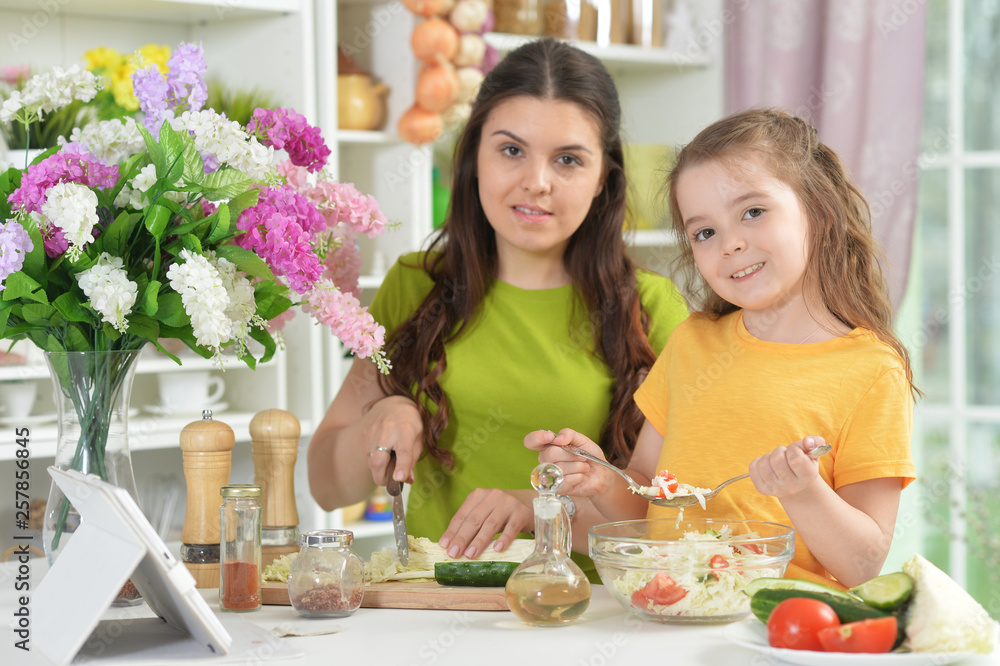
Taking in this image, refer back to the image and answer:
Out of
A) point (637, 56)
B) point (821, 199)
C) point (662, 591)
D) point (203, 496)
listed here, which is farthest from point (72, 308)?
point (637, 56)

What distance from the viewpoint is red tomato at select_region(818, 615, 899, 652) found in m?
0.80

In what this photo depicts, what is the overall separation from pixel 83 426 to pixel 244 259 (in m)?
0.25

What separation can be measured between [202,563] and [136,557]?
0.36m

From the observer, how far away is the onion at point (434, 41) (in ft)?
7.74

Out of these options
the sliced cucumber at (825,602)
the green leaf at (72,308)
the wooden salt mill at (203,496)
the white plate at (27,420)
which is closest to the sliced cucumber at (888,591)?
the sliced cucumber at (825,602)

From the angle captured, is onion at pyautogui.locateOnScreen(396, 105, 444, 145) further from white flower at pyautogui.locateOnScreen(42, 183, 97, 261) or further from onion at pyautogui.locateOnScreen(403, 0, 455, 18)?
white flower at pyautogui.locateOnScreen(42, 183, 97, 261)

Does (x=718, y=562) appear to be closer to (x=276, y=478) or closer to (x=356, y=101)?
(x=276, y=478)

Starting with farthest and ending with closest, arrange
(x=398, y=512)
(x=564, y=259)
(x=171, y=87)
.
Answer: (x=564, y=259), (x=398, y=512), (x=171, y=87)

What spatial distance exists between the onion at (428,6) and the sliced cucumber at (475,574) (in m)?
1.62

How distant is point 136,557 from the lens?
822 mm

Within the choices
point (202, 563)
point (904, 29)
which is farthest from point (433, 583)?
point (904, 29)

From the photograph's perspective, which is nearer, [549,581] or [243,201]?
[549,581]

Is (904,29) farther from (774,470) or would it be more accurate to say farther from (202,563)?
(202,563)

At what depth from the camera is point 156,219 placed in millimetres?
1022
